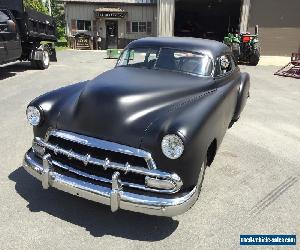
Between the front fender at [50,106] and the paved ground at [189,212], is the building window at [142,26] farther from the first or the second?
the front fender at [50,106]

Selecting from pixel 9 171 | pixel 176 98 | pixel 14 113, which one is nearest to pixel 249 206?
pixel 176 98

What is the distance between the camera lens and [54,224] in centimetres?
339

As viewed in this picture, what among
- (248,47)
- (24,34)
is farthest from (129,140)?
(248,47)

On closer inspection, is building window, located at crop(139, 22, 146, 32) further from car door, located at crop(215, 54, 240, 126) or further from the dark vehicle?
car door, located at crop(215, 54, 240, 126)

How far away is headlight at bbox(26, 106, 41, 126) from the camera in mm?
3606

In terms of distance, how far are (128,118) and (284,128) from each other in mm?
4568

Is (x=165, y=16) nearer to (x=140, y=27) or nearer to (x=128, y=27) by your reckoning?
(x=140, y=27)

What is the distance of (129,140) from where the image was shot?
3.11 metres

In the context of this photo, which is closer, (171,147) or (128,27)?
(171,147)

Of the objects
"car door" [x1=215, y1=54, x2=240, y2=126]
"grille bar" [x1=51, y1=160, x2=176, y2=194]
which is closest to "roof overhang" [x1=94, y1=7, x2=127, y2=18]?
"car door" [x1=215, y1=54, x2=240, y2=126]

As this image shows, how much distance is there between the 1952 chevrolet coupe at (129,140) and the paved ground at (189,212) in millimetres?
403

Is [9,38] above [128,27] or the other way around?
the other way around

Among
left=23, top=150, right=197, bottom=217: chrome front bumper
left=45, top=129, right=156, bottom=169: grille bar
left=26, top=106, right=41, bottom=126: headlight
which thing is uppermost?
left=26, top=106, right=41, bottom=126: headlight

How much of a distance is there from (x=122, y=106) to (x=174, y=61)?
5.56ft
